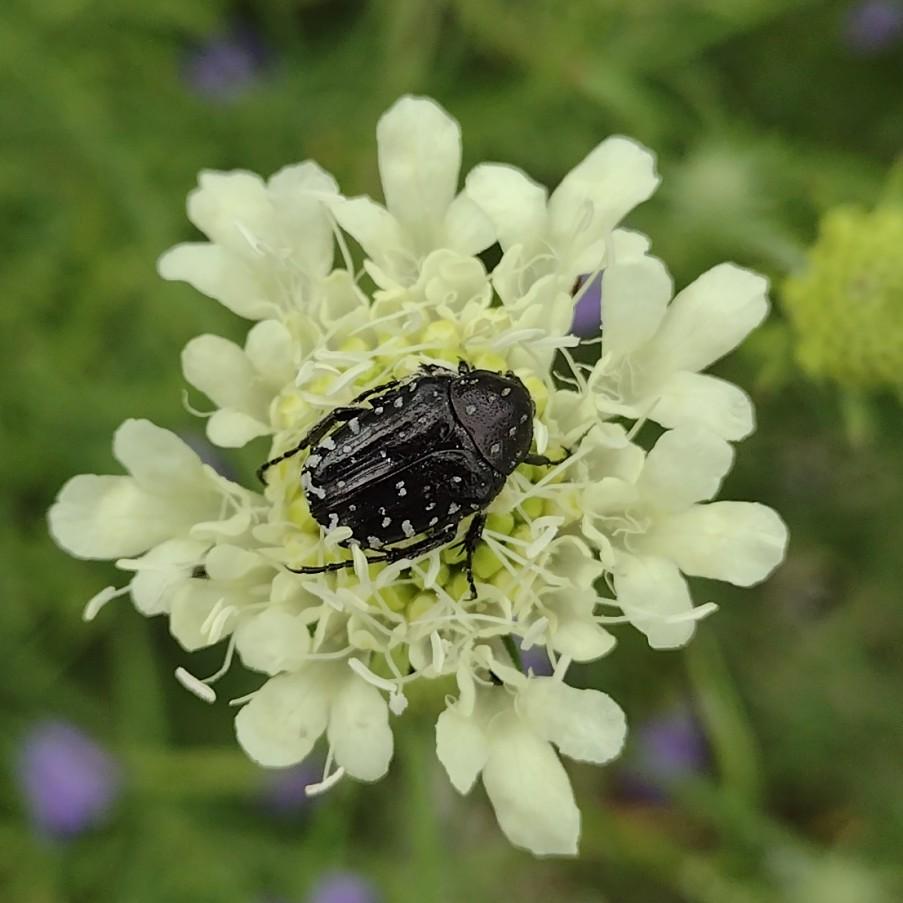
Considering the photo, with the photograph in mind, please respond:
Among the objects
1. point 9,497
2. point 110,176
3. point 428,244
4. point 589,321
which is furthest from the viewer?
point 9,497

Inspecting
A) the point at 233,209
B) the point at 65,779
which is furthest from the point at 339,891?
the point at 233,209

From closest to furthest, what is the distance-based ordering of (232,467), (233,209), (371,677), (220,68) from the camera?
1. (371,677)
2. (233,209)
3. (232,467)
4. (220,68)

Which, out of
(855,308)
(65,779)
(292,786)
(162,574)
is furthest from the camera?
(292,786)

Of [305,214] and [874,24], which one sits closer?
[305,214]

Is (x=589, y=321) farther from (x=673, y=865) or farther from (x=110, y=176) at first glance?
(x=673, y=865)

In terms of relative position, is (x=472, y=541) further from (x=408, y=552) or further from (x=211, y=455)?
(x=211, y=455)

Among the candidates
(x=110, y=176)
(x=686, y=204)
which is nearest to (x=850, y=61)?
(x=686, y=204)

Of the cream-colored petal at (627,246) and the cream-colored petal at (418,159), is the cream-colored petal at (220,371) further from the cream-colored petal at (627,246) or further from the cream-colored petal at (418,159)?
the cream-colored petal at (627,246)

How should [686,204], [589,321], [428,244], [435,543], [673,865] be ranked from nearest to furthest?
[435,543]
[428,244]
[589,321]
[686,204]
[673,865]
